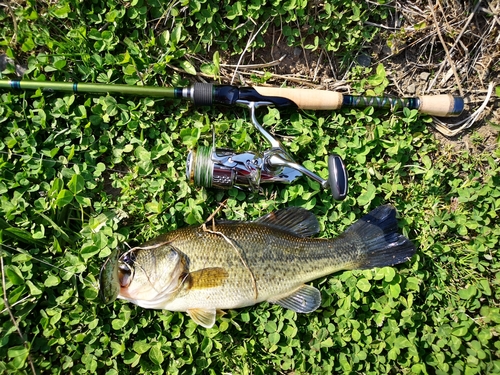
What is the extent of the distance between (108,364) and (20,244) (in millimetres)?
1090

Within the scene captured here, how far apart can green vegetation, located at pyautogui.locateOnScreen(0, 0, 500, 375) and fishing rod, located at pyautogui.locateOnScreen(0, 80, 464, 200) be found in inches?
5.9

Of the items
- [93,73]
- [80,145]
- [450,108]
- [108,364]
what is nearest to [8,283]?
[108,364]

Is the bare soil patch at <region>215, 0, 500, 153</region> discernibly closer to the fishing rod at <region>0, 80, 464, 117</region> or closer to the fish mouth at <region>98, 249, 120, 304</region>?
the fishing rod at <region>0, 80, 464, 117</region>

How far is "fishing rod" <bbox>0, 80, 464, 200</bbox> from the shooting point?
2934 millimetres

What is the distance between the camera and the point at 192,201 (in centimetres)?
312

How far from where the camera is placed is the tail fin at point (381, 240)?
313 centimetres

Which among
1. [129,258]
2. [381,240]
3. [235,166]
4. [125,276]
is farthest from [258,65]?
[125,276]

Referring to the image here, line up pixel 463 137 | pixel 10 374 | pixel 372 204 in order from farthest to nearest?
pixel 463 137
pixel 372 204
pixel 10 374

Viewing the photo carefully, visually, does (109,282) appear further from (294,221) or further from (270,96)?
(270,96)

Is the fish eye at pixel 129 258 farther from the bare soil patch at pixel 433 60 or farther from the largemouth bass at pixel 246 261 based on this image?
the bare soil patch at pixel 433 60

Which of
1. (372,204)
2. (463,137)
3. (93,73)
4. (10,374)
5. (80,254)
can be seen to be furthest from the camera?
(463,137)

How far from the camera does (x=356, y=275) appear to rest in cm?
321

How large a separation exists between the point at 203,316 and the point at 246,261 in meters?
0.50

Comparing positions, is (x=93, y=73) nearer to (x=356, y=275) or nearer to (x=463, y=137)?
(x=356, y=275)
